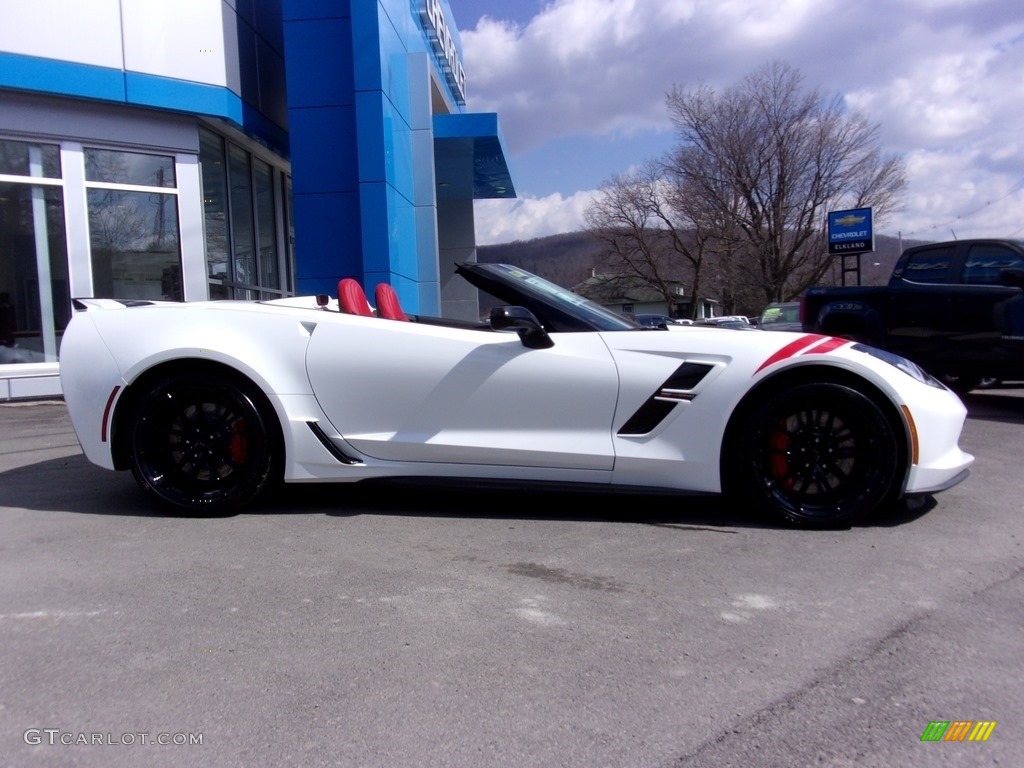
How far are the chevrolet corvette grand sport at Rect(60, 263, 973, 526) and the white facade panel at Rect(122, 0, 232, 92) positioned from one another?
829 cm

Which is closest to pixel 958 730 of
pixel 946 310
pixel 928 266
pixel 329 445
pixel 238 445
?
pixel 329 445

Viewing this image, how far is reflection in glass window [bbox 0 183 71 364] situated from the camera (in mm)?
10766

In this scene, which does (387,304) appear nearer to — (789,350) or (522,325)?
(522,325)

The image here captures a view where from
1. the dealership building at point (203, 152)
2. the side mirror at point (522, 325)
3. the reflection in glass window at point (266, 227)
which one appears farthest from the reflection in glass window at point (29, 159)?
the side mirror at point (522, 325)

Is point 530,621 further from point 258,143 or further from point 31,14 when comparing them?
point 258,143

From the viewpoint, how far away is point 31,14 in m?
10.2

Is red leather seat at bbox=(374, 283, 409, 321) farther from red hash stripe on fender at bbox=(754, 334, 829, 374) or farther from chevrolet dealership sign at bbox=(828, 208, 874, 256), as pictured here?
chevrolet dealership sign at bbox=(828, 208, 874, 256)

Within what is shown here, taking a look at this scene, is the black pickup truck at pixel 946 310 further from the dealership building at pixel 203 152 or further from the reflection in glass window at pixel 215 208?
the reflection in glass window at pixel 215 208

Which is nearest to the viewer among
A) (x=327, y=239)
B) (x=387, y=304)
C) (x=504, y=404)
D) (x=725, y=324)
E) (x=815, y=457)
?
(x=815, y=457)

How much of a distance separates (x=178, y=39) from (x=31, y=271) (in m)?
3.90

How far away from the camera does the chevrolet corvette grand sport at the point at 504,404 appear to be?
4.01 meters

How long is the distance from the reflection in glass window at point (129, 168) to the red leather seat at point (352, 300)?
330 inches

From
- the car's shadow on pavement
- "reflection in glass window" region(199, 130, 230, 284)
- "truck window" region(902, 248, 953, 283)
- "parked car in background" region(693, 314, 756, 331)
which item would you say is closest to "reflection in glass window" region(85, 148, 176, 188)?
"reflection in glass window" region(199, 130, 230, 284)

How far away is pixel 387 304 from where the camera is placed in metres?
4.93
